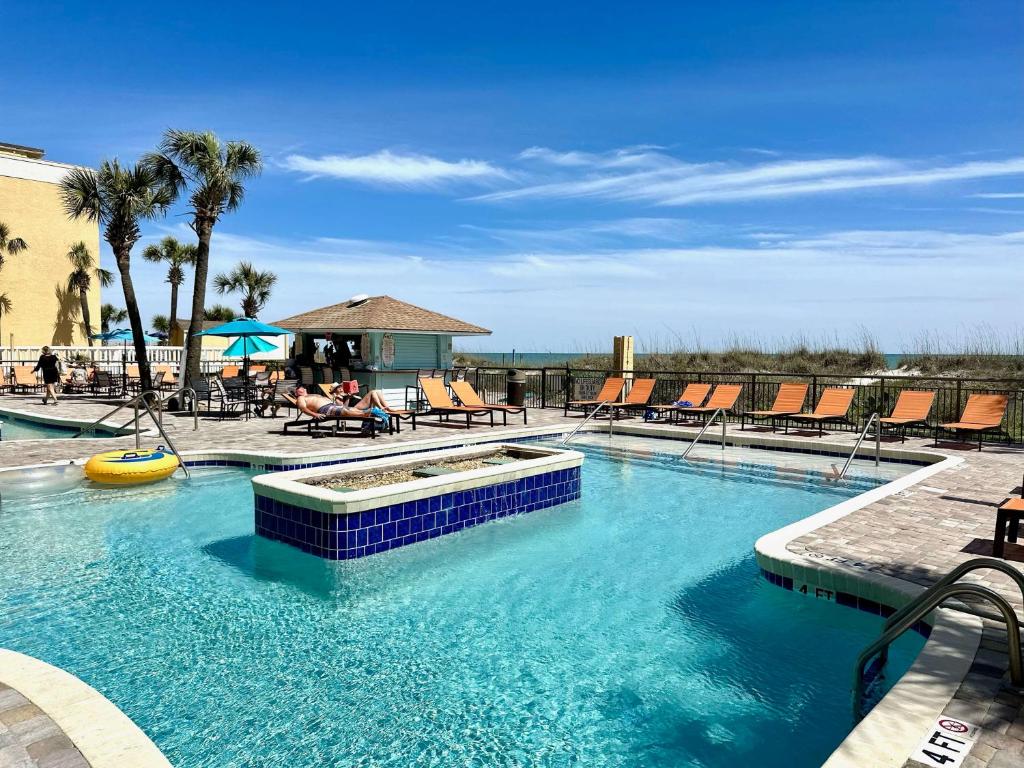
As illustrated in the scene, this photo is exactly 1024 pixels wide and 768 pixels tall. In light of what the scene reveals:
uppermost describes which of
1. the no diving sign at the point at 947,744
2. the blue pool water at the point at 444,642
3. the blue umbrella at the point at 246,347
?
the blue umbrella at the point at 246,347

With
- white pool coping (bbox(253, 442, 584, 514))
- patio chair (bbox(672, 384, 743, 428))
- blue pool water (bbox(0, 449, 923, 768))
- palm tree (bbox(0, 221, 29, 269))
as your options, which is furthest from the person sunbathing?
palm tree (bbox(0, 221, 29, 269))

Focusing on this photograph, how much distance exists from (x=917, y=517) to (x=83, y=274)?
44.6m

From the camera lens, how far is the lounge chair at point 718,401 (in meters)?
13.2

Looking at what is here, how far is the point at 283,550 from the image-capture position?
5828 millimetres

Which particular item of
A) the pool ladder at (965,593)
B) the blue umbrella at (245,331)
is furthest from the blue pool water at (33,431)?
the pool ladder at (965,593)

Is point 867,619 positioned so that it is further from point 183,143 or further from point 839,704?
point 183,143

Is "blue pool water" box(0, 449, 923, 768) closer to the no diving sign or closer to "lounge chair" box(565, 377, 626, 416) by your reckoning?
the no diving sign

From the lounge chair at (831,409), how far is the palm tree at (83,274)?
40.3 m

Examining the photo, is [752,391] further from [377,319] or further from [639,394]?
[377,319]

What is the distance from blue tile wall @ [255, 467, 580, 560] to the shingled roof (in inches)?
371

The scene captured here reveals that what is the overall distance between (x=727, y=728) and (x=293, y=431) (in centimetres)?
979

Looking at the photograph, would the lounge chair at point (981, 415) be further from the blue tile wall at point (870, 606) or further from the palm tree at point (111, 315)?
the palm tree at point (111, 315)

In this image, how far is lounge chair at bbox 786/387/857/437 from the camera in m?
12.1

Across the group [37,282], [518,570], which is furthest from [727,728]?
[37,282]
